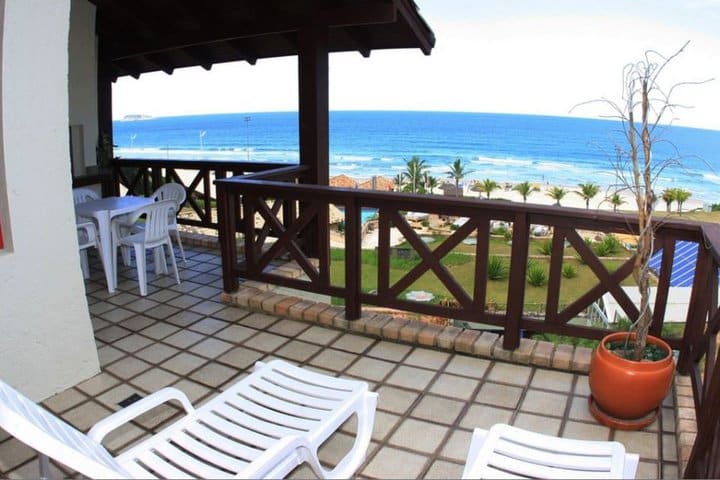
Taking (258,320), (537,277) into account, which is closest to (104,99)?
(258,320)

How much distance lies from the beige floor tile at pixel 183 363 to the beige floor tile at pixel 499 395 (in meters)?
1.66

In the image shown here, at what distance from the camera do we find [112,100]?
742 centimetres

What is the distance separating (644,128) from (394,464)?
1.86 meters

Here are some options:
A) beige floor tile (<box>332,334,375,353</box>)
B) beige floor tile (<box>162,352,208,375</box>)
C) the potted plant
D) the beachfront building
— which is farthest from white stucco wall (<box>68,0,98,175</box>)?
the potted plant

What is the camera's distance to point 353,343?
3418 millimetres

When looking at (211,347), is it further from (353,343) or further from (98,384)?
(353,343)

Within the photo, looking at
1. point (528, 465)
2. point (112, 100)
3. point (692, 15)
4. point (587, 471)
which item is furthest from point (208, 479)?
point (692, 15)

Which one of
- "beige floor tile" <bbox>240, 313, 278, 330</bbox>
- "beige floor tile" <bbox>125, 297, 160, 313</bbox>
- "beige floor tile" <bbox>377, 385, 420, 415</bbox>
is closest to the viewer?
"beige floor tile" <bbox>377, 385, 420, 415</bbox>

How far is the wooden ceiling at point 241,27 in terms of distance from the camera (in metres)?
4.84

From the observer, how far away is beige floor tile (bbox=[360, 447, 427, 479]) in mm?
2148

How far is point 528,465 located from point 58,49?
2.81m

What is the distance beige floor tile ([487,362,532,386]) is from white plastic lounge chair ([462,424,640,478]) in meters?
1.14

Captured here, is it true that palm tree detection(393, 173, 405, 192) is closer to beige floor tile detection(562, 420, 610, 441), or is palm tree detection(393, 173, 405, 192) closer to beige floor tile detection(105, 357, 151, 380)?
beige floor tile detection(105, 357, 151, 380)

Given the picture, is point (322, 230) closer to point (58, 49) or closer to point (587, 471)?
point (58, 49)
